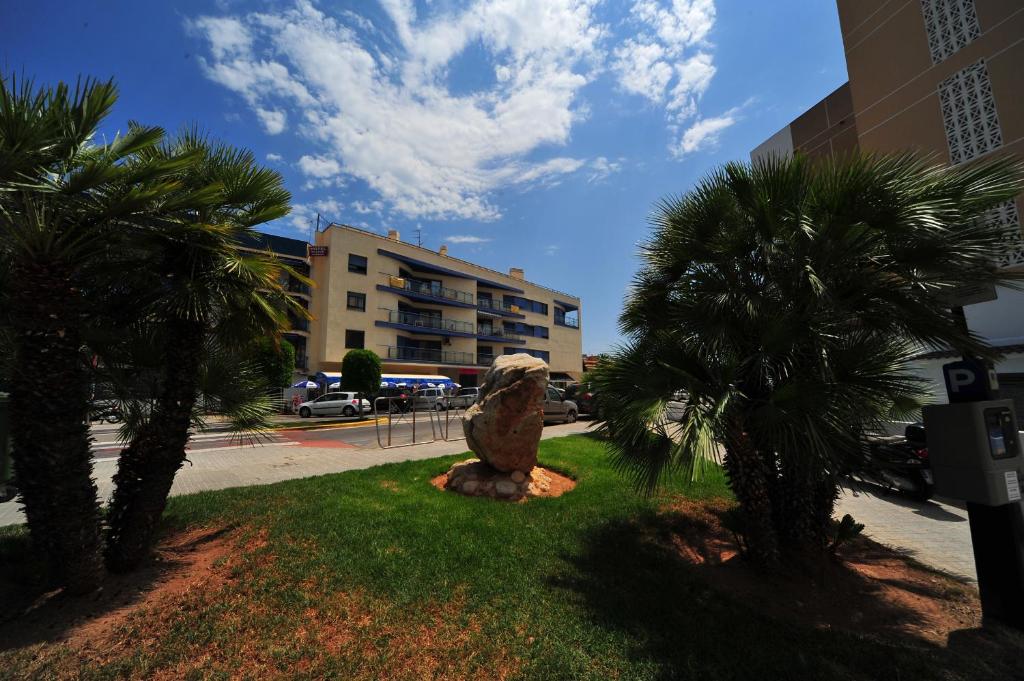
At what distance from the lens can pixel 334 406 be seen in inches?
939

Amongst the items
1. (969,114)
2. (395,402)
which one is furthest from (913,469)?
(395,402)

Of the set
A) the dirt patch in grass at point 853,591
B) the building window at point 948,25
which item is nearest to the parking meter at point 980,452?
the dirt patch in grass at point 853,591

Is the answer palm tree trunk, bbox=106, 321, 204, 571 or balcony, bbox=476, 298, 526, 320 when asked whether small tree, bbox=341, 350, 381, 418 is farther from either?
palm tree trunk, bbox=106, 321, 204, 571

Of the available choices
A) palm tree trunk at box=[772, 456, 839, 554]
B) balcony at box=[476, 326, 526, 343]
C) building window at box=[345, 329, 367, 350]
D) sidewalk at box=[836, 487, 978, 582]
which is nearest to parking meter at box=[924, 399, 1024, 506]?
palm tree trunk at box=[772, 456, 839, 554]

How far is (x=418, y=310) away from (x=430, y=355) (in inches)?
173

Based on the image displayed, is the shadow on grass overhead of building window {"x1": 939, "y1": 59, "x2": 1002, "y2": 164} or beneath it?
beneath

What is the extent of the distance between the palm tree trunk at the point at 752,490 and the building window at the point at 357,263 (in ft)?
110

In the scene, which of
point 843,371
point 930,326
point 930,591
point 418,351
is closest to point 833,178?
point 930,326

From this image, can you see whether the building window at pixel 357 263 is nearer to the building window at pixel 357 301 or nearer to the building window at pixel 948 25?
the building window at pixel 357 301

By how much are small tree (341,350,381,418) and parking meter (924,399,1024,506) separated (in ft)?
89.9

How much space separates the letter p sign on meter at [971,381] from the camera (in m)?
3.26

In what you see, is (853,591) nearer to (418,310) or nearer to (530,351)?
(418,310)

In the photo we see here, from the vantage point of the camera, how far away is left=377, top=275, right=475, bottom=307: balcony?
36.0 m

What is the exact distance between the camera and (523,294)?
4981 cm
